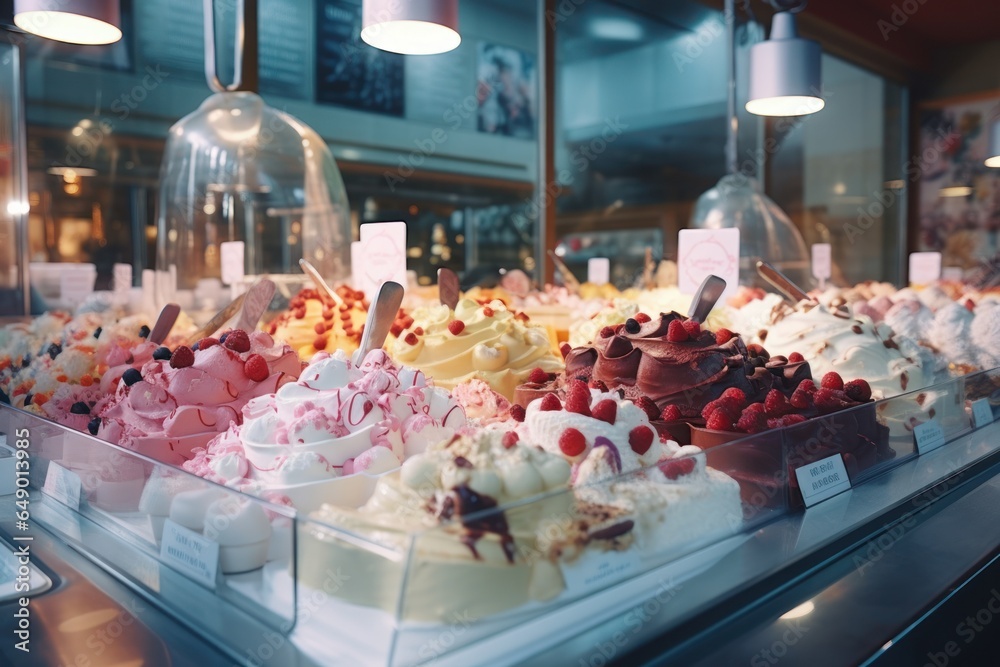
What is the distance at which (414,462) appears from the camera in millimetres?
922

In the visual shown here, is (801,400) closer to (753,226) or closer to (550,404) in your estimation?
(550,404)

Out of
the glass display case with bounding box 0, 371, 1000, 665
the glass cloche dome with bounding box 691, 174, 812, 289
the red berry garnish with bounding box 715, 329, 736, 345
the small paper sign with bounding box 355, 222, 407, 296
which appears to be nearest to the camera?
the glass display case with bounding box 0, 371, 1000, 665

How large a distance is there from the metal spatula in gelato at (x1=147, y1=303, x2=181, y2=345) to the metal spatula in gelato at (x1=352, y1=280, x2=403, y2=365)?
0.63m

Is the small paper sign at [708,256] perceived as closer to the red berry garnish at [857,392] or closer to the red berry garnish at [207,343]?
the red berry garnish at [857,392]

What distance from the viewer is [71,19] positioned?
1.89m

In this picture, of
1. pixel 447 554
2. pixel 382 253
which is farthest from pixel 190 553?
pixel 382 253

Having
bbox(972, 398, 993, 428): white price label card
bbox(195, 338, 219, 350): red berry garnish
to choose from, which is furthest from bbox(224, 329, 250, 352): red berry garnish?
bbox(972, 398, 993, 428): white price label card

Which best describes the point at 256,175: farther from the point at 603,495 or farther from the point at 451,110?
the point at 451,110

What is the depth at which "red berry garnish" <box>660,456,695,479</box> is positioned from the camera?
0.97 m

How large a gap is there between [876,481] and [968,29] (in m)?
7.20

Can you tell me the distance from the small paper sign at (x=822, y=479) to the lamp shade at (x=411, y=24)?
129cm

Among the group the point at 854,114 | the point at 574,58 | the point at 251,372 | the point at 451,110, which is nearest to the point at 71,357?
the point at 251,372

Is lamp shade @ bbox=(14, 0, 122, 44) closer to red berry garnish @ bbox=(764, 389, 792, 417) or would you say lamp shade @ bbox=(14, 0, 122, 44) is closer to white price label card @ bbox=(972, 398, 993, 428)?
red berry garnish @ bbox=(764, 389, 792, 417)

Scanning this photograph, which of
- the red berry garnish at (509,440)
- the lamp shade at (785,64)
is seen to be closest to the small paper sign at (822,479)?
the red berry garnish at (509,440)
